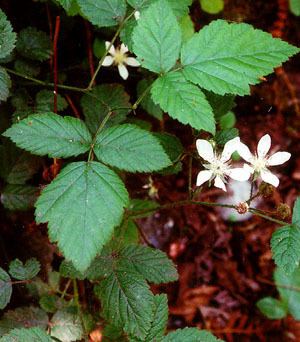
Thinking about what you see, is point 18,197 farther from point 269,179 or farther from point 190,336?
point 269,179

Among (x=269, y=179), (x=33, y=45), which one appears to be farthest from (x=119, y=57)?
(x=269, y=179)

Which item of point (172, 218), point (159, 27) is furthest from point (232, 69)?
point (172, 218)

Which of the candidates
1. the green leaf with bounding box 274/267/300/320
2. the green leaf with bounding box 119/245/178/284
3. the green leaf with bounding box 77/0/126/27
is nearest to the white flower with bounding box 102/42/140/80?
the green leaf with bounding box 77/0/126/27

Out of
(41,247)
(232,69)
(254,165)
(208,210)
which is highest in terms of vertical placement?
(232,69)

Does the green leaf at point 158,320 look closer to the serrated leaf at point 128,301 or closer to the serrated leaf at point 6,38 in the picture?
the serrated leaf at point 128,301

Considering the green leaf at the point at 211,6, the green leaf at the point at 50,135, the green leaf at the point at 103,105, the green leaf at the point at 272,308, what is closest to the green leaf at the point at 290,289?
the green leaf at the point at 272,308

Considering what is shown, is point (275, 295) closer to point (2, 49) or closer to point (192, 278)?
point (192, 278)
